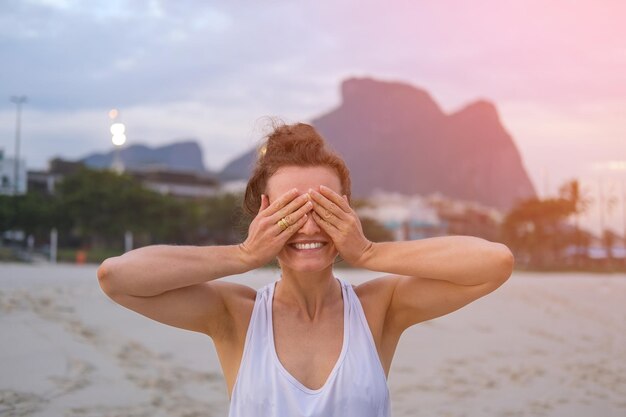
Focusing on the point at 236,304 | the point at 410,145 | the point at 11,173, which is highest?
the point at 410,145

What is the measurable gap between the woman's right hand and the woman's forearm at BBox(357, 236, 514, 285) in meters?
0.27

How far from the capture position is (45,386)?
16.9ft

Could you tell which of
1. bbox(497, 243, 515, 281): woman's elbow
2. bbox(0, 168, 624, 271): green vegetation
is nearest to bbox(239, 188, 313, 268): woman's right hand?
bbox(497, 243, 515, 281): woman's elbow

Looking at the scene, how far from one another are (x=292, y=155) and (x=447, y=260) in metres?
0.56

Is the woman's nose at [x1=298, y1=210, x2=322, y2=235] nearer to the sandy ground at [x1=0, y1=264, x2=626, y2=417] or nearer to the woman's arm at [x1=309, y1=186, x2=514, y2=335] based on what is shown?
the woman's arm at [x1=309, y1=186, x2=514, y2=335]

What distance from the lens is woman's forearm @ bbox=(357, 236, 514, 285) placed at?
6.34ft

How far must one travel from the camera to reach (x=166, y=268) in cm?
188

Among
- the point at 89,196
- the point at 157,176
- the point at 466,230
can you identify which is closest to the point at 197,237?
the point at 157,176

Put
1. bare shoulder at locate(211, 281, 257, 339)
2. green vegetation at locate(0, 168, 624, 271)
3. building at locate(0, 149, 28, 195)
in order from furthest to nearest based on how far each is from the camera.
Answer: building at locate(0, 149, 28, 195) < green vegetation at locate(0, 168, 624, 271) < bare shoulder at locate(211, 281, 257, 339)

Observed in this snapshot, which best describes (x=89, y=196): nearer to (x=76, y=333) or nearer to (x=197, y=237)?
(x=197, y=237)

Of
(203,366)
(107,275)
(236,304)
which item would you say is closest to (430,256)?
(236,304)

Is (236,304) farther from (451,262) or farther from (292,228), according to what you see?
(451,262)

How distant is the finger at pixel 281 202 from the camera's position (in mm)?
1855

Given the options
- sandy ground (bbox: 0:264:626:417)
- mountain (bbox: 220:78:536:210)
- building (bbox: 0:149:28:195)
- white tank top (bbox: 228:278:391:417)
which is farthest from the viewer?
mountain (bbox: 220:78:536:210)
